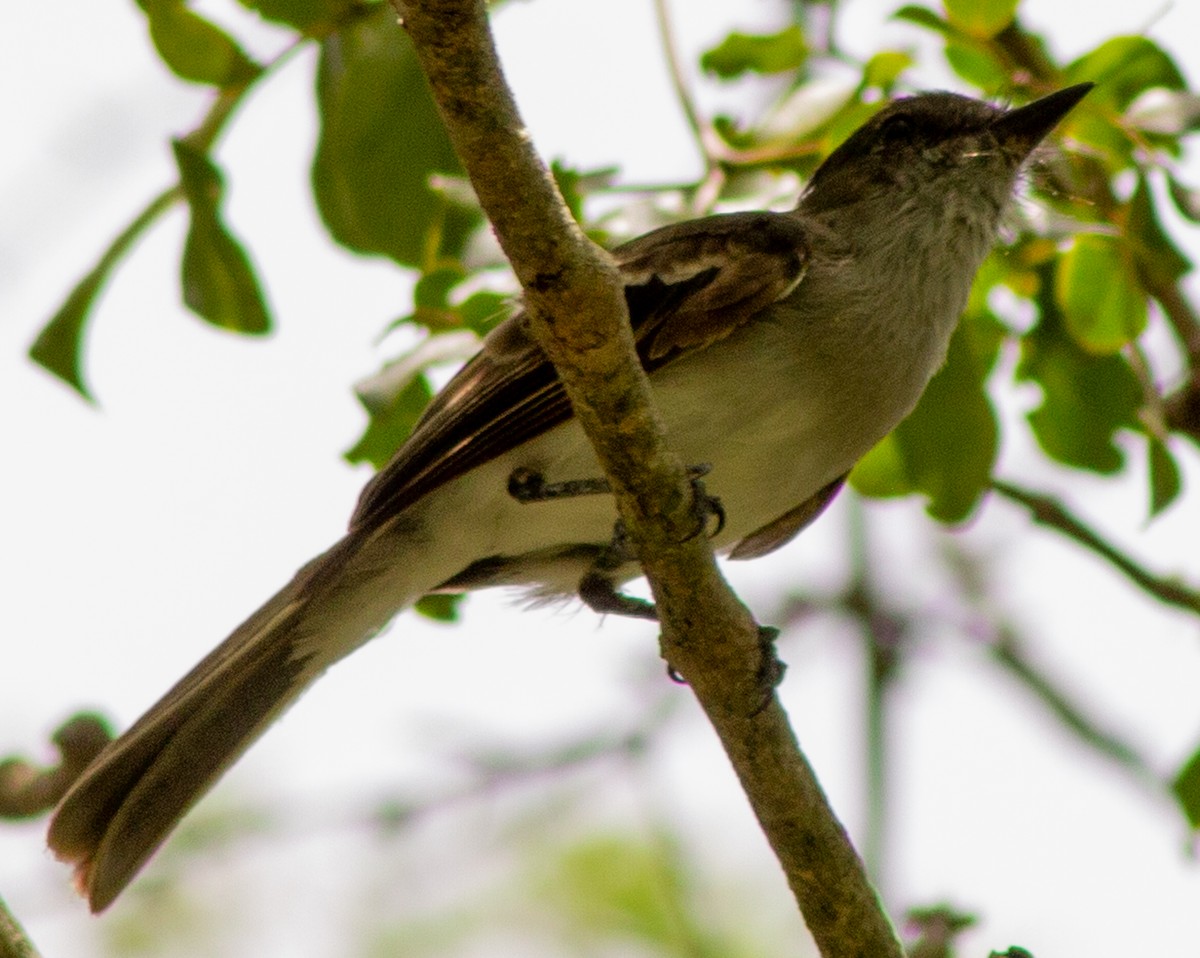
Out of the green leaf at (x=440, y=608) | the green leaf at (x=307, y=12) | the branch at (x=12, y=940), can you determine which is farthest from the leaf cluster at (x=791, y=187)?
the branch at (x=12, y=940)

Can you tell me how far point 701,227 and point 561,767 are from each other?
8.52 feet

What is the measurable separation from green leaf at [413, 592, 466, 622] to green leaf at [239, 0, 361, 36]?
1.49 metres

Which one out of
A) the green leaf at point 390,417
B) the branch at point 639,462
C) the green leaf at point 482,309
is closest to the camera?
the branch at point 639,462

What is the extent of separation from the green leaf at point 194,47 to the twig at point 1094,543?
2.18 m

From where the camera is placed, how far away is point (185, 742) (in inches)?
162

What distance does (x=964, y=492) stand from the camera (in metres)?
3.94

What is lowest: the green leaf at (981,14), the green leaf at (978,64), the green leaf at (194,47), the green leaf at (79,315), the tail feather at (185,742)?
the tail feather at (185,742)

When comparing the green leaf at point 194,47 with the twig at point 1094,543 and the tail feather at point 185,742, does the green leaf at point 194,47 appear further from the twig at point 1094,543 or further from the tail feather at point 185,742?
the twig at point 1094,543

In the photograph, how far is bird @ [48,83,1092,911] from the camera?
12.5 feet

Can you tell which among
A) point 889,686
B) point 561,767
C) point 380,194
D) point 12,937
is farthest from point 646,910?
point 12,937

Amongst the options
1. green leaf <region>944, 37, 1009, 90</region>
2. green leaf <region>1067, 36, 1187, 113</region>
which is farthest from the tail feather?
green leaf <region>1067, 36, 1187, 113</region>

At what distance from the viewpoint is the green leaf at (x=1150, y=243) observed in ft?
12.6

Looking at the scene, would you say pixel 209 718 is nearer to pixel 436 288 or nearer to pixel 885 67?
pixel 436 288

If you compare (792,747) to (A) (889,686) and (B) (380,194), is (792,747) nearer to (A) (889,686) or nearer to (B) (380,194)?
(B) (380,194)
